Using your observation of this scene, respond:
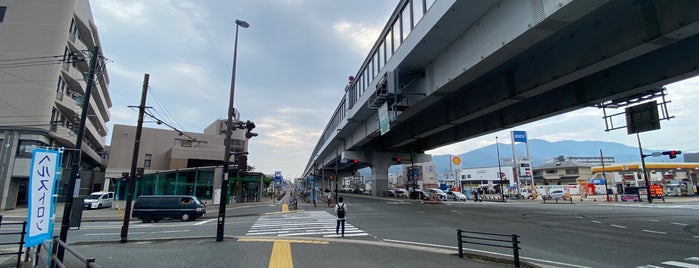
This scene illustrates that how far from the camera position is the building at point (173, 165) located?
4062 centimetres

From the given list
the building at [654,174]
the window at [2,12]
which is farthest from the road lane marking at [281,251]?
the building at [654,174]

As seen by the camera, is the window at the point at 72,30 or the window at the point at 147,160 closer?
the window at the point at 72,30

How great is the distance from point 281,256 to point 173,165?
53727mm

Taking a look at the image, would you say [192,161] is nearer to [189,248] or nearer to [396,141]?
[396,141]

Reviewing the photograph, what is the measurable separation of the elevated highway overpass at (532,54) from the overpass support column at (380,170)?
923 inches

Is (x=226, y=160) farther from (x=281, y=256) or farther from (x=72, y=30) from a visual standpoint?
(x=72, y=30)

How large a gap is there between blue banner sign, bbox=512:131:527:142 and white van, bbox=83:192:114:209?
63.0 meters

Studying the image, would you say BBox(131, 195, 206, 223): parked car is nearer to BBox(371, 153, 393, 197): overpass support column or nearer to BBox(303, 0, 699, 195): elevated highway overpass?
BBox(303, 0, 699, 195): elevated highway overpass

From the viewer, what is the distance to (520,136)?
196ft

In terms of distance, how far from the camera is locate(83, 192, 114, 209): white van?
34.9 m

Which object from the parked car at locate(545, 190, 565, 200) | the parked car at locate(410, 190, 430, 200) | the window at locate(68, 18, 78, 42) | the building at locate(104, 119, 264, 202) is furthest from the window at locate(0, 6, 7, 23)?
the parked car at locate(545, 190, 565, 200)

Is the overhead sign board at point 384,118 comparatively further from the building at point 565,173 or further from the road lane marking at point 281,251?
the building at point 565,173

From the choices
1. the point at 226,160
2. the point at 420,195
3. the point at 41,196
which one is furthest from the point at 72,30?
the point at 420,195

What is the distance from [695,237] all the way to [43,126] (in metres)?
50.7
